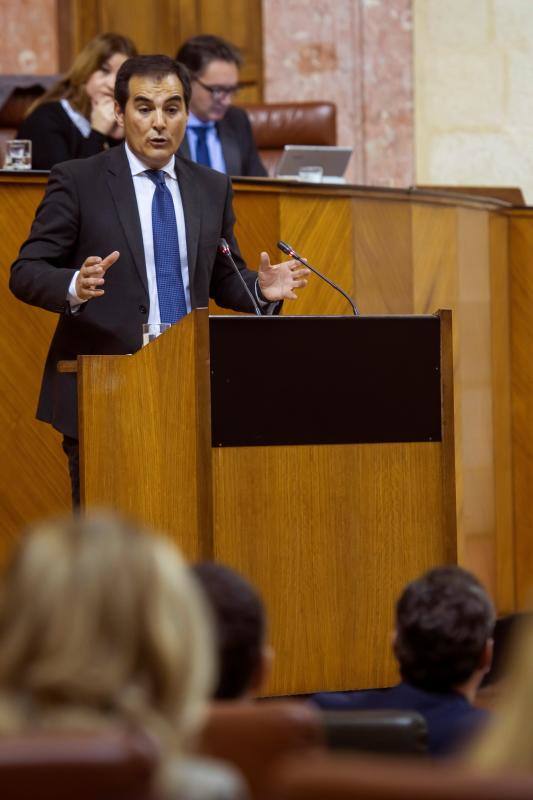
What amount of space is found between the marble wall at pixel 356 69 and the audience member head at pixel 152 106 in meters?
4.91

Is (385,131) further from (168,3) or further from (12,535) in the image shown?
(12,535)

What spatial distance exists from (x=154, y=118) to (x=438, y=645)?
2.08m

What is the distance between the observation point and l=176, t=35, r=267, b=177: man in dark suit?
6.24 metres

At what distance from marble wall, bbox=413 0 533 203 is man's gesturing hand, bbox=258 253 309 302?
5364mm

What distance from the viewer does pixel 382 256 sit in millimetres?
5285

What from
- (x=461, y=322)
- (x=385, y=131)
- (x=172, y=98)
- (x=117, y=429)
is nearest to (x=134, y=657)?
(x=117, y=429)

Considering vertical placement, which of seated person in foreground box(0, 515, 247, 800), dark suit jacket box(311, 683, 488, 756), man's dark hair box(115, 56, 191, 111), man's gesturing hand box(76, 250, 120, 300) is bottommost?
dark suit jacket box(311, 683, 488, 756)

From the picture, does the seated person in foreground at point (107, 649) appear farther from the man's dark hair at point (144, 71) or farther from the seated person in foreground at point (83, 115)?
the seated person in foreground at point (83, 115)

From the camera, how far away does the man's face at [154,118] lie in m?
3.89

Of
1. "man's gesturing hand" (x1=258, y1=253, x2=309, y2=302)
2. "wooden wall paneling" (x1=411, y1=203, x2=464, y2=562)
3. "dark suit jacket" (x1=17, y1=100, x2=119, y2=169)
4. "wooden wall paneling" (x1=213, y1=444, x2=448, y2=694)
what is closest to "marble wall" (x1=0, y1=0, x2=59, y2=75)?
"dark suit jacket" (x1=17, y1=100, x2=119, y2=169)

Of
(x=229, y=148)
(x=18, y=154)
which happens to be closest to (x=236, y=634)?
(x=18, y=154)

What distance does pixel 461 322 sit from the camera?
5523 mm

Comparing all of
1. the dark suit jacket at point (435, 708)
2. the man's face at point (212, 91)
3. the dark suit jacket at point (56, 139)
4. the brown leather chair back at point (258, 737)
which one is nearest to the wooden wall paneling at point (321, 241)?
the dark suit jacket at point (56, 139)

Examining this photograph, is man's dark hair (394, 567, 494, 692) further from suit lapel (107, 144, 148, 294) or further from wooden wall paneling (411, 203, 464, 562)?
wooden wall paneling (411, 203, 464, 562)
